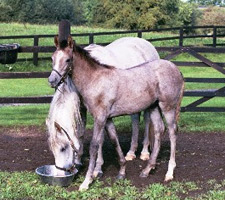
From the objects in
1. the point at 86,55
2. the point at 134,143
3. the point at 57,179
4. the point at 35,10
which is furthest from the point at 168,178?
the point at 35,10

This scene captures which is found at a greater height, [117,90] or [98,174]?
[117,90]

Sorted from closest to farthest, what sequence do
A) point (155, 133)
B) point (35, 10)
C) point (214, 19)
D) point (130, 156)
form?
point (155, 133) → point (130, 156) → point (35, 10) → point (214, 19)

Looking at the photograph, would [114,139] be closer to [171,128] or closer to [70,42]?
[171,128]

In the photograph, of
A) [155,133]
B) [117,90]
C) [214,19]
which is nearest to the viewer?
[117,90]

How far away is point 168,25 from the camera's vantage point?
Result: 169 ft

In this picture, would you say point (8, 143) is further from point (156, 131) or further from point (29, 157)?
point (156, 131)

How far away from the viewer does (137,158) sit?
7.59m

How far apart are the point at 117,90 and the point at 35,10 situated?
43.9m

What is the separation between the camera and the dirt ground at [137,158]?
6.55m

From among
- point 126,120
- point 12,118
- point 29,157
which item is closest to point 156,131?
point 29,157

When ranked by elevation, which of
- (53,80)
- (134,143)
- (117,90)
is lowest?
(134,143)

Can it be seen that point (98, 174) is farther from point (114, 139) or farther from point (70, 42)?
point (70, 42)

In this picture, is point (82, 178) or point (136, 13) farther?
point (136, 13)

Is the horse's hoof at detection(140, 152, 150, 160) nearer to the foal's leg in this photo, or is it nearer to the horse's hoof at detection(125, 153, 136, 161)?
the horse's hoof at detection(125, 153, 136, 161)
